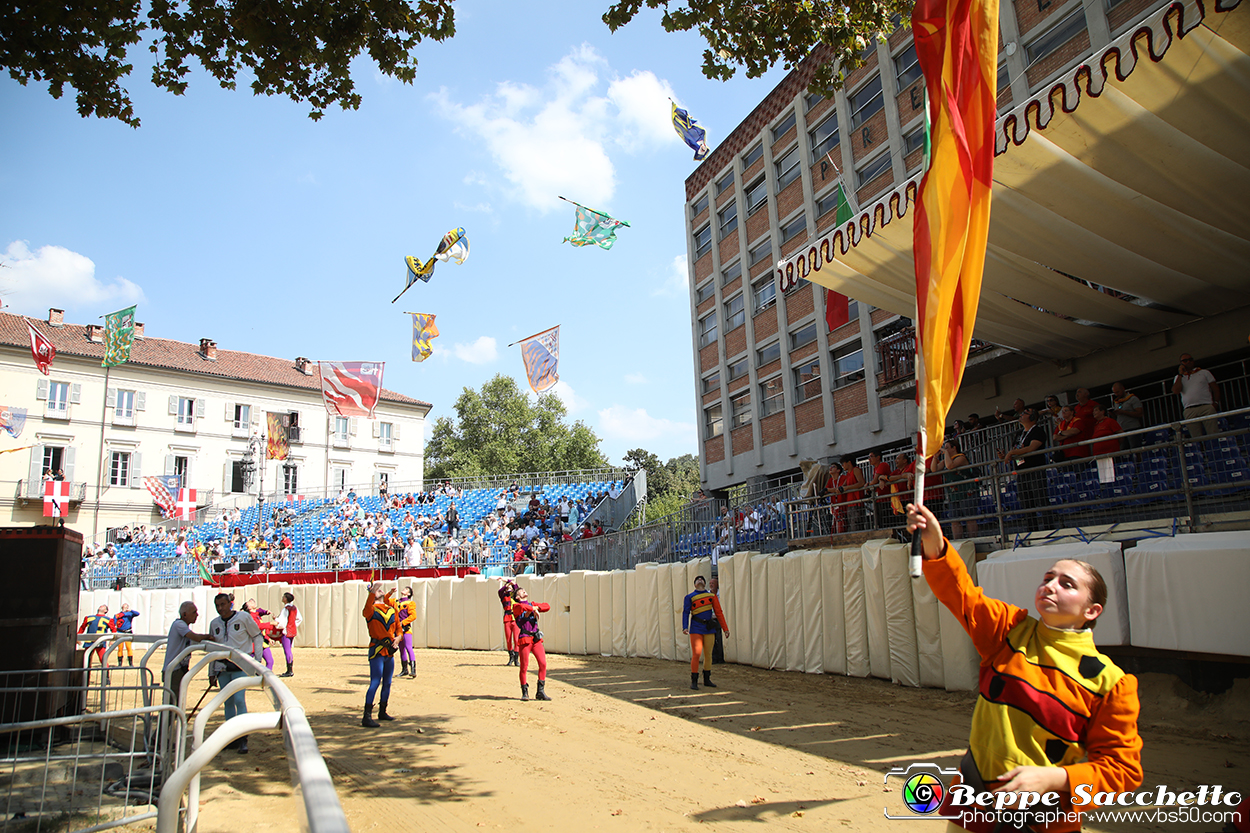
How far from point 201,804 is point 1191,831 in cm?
828

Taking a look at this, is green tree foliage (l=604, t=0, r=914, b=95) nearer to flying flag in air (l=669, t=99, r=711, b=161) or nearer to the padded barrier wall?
the padded barrier wall

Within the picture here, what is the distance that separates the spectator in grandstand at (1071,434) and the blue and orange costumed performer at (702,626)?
6109 millimetres

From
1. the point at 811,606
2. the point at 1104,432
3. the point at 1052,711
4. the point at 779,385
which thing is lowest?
the point at 811,606

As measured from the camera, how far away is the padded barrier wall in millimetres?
7676

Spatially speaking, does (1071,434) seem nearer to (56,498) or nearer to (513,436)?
(56,498)

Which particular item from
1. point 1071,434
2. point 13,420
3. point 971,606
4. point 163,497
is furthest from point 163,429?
point 971,606

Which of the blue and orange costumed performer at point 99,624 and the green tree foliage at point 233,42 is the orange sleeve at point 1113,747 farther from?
the blue and orange costumed performer at point 99,624

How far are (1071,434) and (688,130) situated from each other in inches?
1020

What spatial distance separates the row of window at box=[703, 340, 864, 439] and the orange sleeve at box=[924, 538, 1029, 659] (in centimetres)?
2577

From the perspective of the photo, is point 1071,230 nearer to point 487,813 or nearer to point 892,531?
point 892,531

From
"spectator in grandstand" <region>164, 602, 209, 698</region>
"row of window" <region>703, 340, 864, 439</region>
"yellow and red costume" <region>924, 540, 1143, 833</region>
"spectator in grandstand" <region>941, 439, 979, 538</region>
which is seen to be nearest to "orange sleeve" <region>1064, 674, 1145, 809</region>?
"yellow and red costume" <region>924, 540, 1143, 833</region>

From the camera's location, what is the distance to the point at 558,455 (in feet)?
262

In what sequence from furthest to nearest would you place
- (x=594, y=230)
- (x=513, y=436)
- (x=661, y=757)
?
(x=513, y=436)
(x=594, y=230)
(x=661, y=757)

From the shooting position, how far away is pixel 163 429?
52.7m
